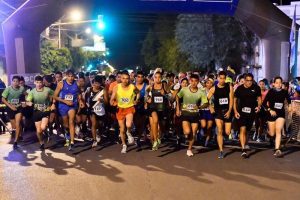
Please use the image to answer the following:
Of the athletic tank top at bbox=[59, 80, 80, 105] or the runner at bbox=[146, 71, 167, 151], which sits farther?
the athletic tank top at bbox=[59, 80, 80, 105]

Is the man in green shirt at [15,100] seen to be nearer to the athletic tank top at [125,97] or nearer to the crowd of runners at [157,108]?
the crowd of runners at [157,108]

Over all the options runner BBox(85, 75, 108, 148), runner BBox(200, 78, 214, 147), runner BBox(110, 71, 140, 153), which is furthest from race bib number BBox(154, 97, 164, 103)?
runner BBox(85, 75, 108, 148)

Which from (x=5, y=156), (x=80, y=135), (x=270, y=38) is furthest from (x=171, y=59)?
(x=5, y=156)

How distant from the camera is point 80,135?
40.5 ft

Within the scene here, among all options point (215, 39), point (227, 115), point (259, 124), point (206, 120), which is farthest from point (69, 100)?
point (215, 39)

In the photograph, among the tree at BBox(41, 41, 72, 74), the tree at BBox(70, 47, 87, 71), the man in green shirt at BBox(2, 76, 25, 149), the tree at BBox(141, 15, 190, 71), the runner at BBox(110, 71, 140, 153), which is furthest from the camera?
the tree at BBox(70, 47, 87, 71)

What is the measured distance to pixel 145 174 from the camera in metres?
7.83

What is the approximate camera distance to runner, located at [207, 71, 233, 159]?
944cm

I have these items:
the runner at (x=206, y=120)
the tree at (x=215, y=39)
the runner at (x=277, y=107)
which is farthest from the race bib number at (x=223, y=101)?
the tree at (x=215, y=39)

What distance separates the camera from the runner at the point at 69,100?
1024cm

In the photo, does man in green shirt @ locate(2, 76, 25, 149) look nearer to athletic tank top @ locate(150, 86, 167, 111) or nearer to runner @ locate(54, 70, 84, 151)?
runner @ locate(54, 70, 84, 151)

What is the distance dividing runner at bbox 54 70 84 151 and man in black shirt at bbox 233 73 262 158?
3.65 m

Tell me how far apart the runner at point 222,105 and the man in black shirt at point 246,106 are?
172 millimetres

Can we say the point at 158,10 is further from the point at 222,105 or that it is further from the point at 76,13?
the point at 222,105
